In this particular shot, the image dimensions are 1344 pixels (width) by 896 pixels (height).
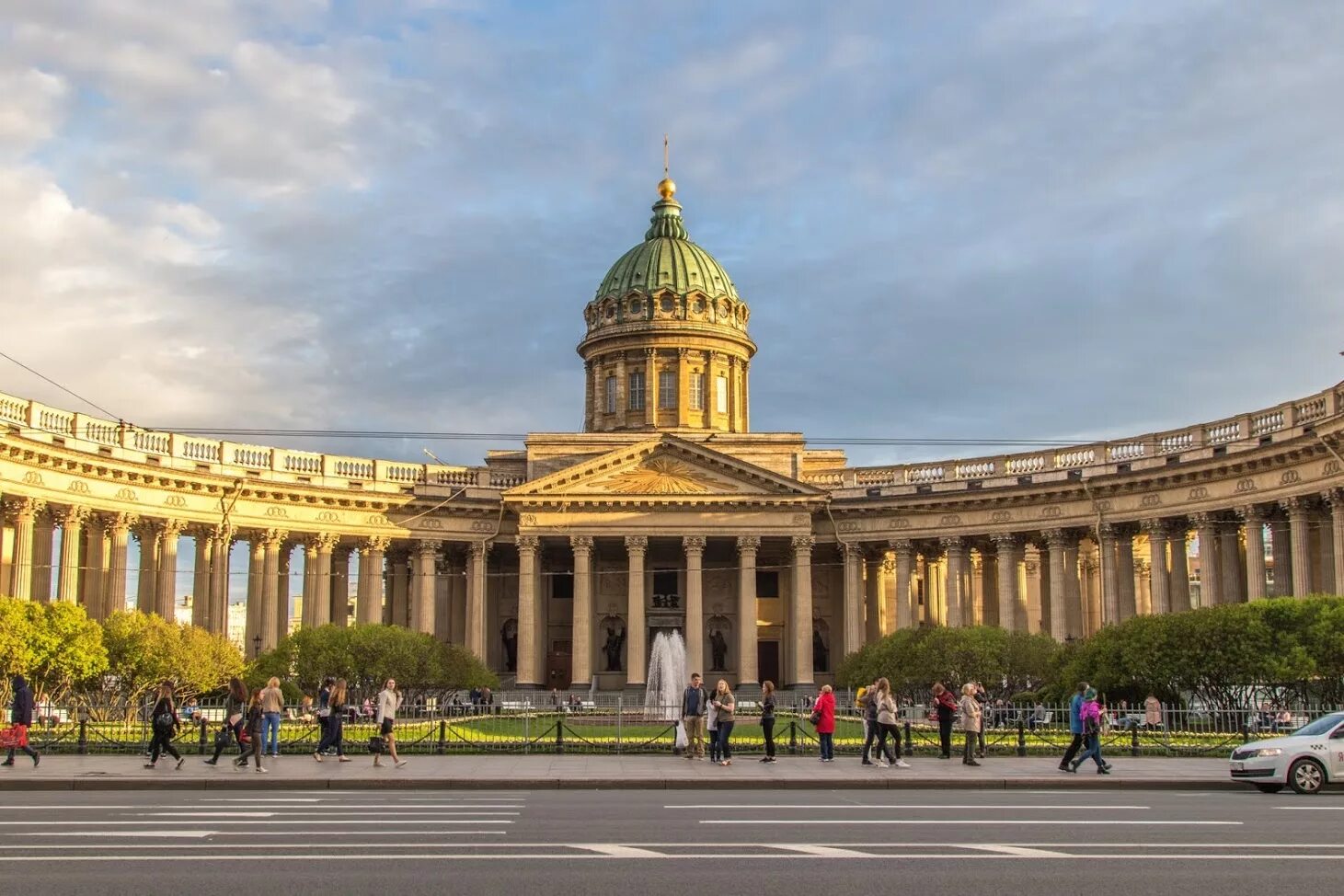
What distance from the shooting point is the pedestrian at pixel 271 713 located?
A: 109ft

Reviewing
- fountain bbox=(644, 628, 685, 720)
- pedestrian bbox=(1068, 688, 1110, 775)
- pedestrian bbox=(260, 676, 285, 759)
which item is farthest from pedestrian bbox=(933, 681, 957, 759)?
fountain bbox=(644, 628, 685, 720)

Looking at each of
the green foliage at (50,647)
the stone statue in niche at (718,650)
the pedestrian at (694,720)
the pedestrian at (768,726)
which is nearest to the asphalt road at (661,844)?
the pedestrian at (768,726)

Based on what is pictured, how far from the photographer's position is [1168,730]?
4150cm

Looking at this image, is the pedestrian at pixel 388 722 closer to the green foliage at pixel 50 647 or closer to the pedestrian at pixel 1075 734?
the pedestrian at pixel 1075 734

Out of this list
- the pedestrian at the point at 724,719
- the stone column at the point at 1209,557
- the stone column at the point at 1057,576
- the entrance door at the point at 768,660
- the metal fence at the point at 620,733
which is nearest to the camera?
the pedestrian at the point at 724,719

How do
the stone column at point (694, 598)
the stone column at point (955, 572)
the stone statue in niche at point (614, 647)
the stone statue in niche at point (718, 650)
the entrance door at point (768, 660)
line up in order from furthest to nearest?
the entrance door at point (768, 660) < the stone statue in niche at point (718, 650) < the stone statue in niche at point (614, 647) < the stone column at point (694, 598) < the stone column at point (955, 572)

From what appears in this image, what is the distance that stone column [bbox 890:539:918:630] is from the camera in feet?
247

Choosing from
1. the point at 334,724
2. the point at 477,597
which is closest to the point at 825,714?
the point at 334,724

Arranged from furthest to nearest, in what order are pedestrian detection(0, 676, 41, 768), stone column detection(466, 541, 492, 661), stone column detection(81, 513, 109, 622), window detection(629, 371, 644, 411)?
Answer: 1. window detection(629, 371, 644, 411)
2. stone column detection(466, 541, 492, 661)
3. stone column detection(81, 513, 109, 622)
4. pedestrian detection(0, 676, 41, 768)

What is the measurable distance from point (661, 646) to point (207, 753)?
42279mm

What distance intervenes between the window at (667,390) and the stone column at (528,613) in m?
17.5

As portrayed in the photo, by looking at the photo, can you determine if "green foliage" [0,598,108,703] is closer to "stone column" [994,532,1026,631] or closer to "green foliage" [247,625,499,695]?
"green foliage" [247,625,499,695]

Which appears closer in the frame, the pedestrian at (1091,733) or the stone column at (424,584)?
the pedestrian at (1091,733)

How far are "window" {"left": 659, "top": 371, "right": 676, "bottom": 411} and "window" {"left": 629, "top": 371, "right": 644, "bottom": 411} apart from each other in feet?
3.76
